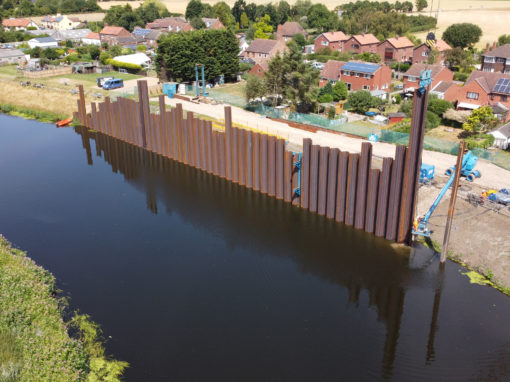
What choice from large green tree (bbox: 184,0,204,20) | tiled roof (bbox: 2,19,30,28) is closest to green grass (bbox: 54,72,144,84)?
tiled roof (bbox: 2,19,30,28)

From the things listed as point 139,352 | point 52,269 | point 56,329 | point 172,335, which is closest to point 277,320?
point 172,335

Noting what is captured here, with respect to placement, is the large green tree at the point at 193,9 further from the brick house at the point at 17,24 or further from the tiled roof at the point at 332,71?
the tiled roof at the point at 332,71

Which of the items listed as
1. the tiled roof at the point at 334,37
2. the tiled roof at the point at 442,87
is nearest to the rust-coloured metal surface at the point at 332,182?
the tiled roof at the point at 442,87

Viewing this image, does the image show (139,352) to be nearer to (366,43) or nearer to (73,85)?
(73,85)

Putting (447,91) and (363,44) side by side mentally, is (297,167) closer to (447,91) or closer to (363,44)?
(447,91)

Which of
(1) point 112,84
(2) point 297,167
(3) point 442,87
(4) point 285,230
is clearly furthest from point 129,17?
(4) point 285,230

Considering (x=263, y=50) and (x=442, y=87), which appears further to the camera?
(x=263, y=50)
